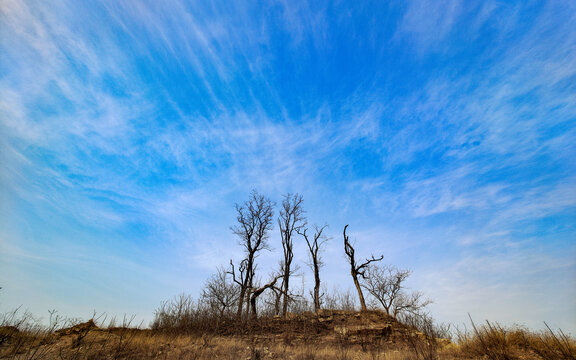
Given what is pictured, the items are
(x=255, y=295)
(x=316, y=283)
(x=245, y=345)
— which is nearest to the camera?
(x=245, y=345)

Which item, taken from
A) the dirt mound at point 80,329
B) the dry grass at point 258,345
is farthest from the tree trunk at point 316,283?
the dirt mound at point 80,329

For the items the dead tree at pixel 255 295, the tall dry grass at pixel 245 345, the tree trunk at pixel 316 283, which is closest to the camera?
the tall dry grass at pixel 245 345

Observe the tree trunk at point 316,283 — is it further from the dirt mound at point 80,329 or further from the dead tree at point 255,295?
the dirt mound at point 80,329

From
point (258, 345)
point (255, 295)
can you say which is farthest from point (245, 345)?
Answer: point (255, 295)

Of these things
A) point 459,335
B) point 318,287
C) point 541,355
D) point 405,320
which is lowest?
point 541,355

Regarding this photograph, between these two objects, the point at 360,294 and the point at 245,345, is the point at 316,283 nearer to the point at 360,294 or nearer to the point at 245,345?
the point at 360,294

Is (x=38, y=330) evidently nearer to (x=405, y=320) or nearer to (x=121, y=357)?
(x=121, y=357)

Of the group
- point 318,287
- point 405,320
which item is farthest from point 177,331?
point 405,320

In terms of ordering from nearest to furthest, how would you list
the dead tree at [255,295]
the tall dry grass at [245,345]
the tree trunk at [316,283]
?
1. the tall dry grass at [245,345]
2. the dead tree at [255,295]
3. the tree trunk at [316,283]

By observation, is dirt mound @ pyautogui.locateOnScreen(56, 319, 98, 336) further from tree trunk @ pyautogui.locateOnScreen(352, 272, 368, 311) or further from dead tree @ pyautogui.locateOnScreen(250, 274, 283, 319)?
tree trunk @ pyautogui.locateOnScreen(352, 272, 368, 311)

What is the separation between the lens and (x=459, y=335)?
448 inches

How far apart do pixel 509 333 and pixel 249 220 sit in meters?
21.0

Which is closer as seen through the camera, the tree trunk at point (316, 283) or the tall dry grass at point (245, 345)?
the tall dry grass at point (245, 345)

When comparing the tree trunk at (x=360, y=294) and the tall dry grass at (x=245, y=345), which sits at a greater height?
the tree trunk at (x=360, y=294)
